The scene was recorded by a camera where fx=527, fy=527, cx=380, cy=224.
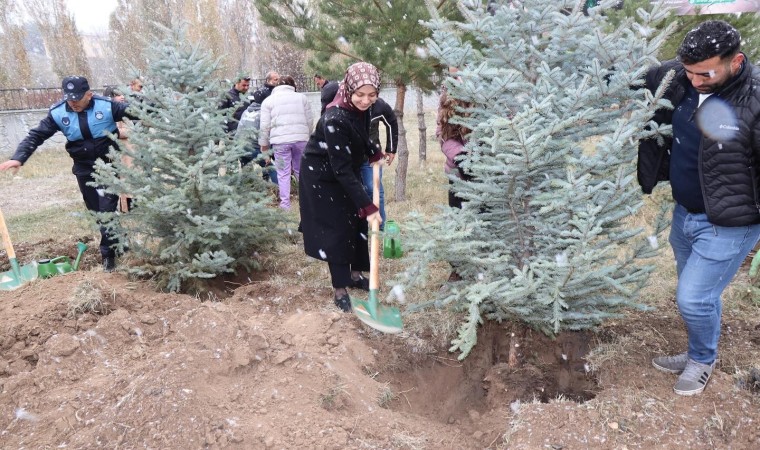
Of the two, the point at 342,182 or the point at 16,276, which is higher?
the point at 342,182

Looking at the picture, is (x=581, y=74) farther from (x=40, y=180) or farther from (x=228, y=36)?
(x=228, y=36)

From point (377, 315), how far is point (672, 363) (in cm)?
178

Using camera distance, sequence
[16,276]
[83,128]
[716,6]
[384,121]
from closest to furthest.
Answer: [16,276] < [83,128] < [384,121] < [716,6]

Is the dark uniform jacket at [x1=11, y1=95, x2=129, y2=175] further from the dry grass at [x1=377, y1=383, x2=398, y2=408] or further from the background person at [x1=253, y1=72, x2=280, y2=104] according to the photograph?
the dry grass at [x1=377, y1=383, x2=398, y2=408]

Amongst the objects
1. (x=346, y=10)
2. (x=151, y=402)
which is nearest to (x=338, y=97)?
(x=151, y=402)

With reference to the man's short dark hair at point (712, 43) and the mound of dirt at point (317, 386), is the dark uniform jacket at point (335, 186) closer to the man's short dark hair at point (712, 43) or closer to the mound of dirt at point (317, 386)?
the mound of dirt at point (317, 386)

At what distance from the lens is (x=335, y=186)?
3.94m

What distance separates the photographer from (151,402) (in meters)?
2.60

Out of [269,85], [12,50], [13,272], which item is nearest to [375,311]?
[13,272]

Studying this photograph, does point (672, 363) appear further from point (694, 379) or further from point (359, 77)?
point (359, 77)

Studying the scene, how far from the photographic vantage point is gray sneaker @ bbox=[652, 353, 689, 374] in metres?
2.98

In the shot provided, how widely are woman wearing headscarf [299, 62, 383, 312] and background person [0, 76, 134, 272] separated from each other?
198 centimetres

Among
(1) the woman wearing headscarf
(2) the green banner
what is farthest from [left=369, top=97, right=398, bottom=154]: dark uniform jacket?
(2) the green banner

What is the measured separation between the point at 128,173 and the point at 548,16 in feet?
11.1
